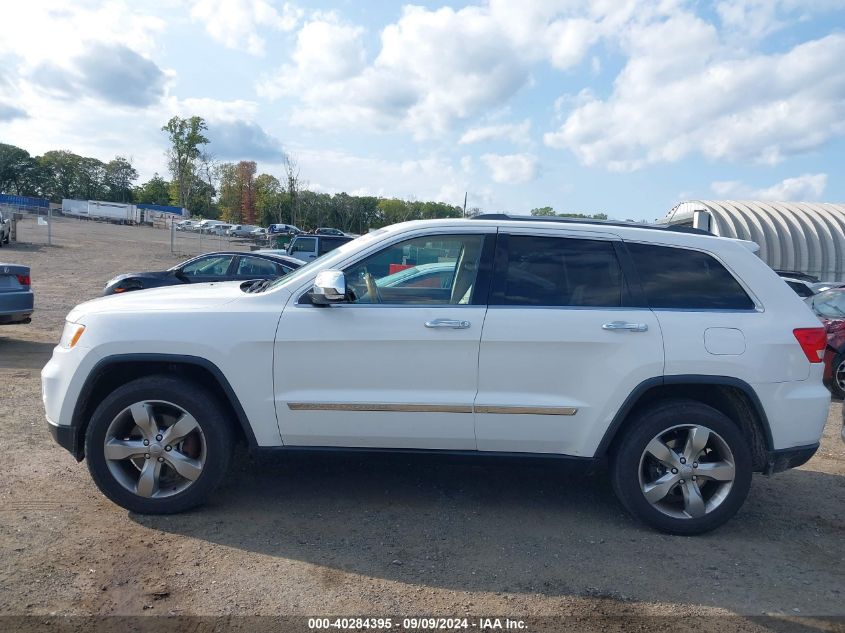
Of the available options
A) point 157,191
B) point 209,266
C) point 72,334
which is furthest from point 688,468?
point 157,191

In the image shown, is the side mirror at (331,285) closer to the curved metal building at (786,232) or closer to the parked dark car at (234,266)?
the parked dark car at (234,266)

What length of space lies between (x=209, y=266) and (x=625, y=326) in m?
10.8

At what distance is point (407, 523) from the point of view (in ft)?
14.6

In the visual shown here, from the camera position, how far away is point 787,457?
14.4 feet

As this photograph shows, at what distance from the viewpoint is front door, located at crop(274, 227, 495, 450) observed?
4.28 m

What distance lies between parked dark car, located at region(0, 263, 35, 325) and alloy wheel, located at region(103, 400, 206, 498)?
616cm

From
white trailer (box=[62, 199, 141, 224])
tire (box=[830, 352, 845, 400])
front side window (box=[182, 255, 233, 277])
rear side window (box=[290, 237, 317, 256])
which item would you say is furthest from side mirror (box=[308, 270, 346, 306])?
white trailer (box=[62, 199, 141, 224])

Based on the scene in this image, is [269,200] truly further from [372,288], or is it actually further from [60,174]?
[372,288]

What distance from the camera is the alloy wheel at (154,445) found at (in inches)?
171

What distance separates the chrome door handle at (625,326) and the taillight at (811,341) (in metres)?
0.93

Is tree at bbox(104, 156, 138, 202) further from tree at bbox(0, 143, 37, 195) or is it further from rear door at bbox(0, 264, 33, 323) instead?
rear door at bbox(0, 264, 33, 323)

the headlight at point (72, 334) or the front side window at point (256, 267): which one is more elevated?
the headlight at point (72, 334)

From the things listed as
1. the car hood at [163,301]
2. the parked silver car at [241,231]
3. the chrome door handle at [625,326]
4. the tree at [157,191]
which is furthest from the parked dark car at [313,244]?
the tree at [157,191]

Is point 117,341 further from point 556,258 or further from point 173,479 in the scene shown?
point 556,258
